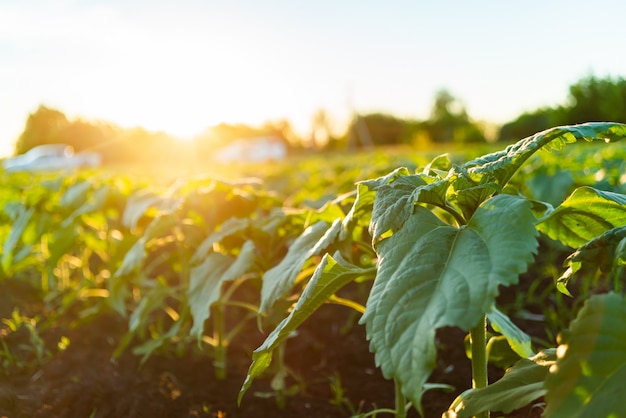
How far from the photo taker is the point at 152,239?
8.71 ft

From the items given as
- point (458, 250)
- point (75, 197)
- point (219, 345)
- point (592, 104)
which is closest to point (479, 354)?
point (458, 250)

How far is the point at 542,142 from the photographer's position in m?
1.31

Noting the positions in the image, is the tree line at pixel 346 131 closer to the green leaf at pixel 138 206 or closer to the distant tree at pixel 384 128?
the distant tree at pixel 384 128

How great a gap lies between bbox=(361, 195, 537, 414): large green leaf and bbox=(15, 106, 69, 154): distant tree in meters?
50.3

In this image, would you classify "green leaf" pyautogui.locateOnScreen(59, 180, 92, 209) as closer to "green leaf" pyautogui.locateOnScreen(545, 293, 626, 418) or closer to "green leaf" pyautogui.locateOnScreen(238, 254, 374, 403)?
"green leaf" pyautogui.locateOnScreen(238, 254, 374, 403)

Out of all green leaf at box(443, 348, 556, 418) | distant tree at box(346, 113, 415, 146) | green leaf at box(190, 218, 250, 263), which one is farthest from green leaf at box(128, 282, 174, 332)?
distant tree at box(346, 113, 415, 146)

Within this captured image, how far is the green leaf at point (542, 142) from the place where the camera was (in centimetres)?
128

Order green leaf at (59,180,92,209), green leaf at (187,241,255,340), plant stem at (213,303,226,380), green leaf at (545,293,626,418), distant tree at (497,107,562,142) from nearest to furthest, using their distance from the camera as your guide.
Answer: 1. green leaf at (545,293,626,418)
2. green leaf at (187,241,255,340)
3. plant stem at (213,303,226,380)
4. green leaf at (59,180,92,209)
5. distant tree at (497,107,562,142)

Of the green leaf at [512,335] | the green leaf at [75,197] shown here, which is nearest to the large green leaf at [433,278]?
the green leaf at [512,335]

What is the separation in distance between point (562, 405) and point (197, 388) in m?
1.93

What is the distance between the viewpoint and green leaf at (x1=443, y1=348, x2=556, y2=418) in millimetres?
1154

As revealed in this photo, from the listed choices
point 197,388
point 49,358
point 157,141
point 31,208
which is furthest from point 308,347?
point 157,141

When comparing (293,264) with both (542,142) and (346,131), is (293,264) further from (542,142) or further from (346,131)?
(346,131)

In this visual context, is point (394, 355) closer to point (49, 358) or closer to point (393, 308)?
point (393, 308)
